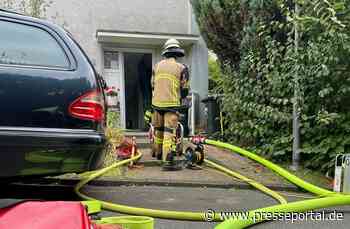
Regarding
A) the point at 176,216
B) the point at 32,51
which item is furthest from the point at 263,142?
the point at 32,51

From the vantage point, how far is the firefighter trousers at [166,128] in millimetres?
6016

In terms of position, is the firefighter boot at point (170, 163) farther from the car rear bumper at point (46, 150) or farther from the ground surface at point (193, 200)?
the car rear bumper at point (46, 150)

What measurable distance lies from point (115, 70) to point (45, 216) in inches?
395

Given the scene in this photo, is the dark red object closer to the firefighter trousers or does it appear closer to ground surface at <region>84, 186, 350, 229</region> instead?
ground surface at <region>84, 186, 350, 229</region>

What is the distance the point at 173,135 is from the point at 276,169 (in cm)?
154

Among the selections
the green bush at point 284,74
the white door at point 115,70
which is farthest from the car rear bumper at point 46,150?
the white door at point 115,70

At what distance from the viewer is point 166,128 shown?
19.9 feet

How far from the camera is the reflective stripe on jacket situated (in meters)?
6.04

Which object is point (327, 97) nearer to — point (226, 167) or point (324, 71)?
point (324, 71)

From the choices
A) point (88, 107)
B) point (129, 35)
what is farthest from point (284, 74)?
point (129, 35)

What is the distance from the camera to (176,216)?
3854 mm

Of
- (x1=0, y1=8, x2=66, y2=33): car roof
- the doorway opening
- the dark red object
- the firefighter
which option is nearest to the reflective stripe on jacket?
the firefighter

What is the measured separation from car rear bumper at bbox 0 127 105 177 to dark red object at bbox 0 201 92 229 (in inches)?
74.6

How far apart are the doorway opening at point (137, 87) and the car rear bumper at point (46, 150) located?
787cm
